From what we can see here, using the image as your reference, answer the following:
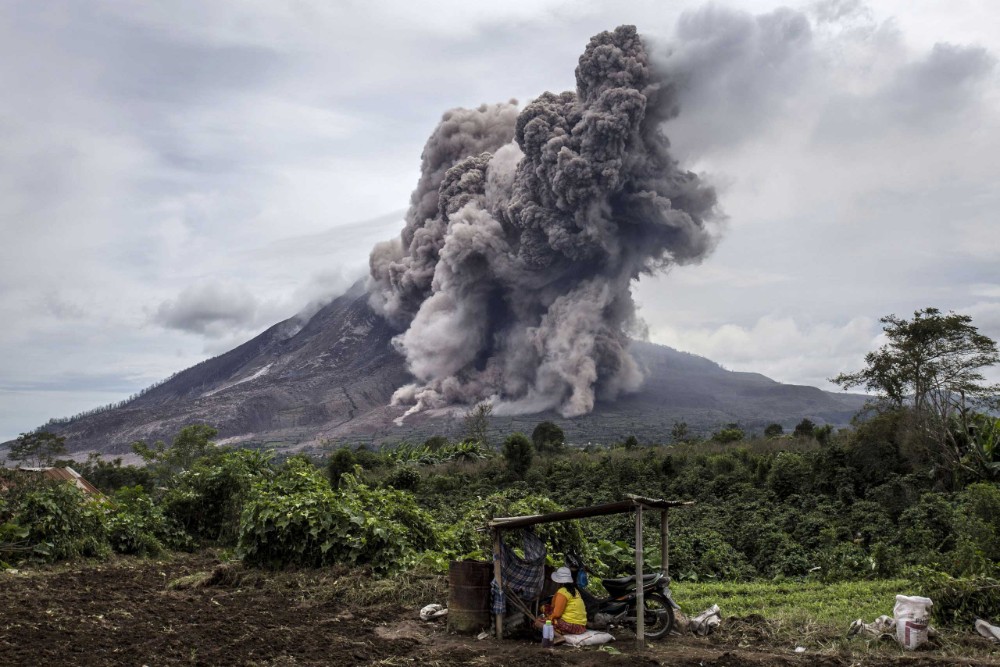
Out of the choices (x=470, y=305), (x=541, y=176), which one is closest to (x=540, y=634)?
(x=541, y=176)

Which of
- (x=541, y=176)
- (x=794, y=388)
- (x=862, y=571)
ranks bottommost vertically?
(x=862, y=571)

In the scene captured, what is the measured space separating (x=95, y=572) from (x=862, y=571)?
11252mm

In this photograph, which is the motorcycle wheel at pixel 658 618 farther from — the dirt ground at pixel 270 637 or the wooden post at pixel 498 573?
the wooden post at pixel 498 573

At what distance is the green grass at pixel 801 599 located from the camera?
881 cm

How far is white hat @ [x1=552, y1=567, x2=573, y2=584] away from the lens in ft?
26.7

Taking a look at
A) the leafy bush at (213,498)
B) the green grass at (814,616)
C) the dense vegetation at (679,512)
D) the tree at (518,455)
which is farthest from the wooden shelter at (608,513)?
the tree at (518,455)

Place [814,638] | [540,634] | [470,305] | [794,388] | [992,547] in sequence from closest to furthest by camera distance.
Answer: [814,638] < [540,634] < [992,547] < [470,305] < [794,388]

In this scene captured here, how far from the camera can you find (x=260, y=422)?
3898 inches

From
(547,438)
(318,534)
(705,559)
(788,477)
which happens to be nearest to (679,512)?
(788,477)

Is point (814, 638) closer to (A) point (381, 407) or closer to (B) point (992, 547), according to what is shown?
(B) point (992, 547)

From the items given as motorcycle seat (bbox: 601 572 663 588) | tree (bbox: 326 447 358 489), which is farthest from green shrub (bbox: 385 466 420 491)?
motorcycle seat (bbox: 601 572 663 588)

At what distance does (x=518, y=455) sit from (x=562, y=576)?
21.8m

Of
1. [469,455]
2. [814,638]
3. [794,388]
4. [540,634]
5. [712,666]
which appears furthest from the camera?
[794,388]

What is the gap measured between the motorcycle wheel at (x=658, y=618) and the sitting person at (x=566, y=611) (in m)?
0.62
